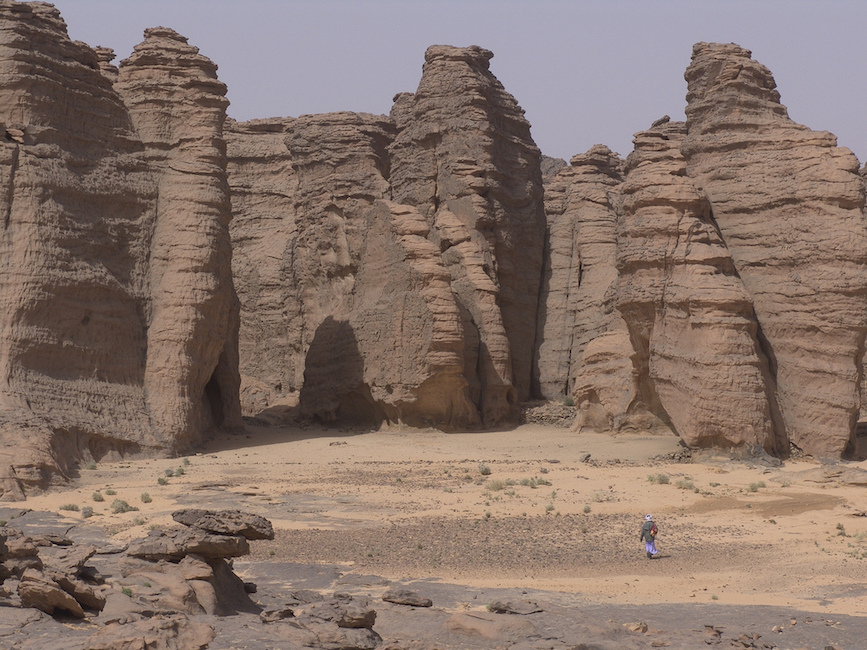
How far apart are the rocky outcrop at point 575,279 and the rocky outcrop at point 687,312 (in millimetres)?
10069

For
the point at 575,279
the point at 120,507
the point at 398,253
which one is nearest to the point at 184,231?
the point at 398,253

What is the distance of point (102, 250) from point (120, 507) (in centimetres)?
881

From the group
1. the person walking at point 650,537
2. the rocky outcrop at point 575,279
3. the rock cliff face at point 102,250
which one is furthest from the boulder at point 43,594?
the rocky outcrop at point 575,279

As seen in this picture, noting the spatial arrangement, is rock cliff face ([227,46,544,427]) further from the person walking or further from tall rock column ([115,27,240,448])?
the person walking

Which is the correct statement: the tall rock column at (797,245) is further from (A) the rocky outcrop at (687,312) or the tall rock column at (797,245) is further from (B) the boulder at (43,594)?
(B) the boulder at (43,594)

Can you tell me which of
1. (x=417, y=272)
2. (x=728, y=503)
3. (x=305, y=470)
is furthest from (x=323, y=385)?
(x=728, y=503)

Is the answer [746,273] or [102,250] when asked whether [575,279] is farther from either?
[102,250]

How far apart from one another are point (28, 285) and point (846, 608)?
16.4 meters

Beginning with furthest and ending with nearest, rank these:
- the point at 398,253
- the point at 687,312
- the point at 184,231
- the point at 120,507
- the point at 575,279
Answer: the point at 575,279
the point at 398,253
the point at 184,231
the point at 687,312
the point at 120,507

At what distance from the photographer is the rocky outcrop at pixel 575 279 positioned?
34.4 metres

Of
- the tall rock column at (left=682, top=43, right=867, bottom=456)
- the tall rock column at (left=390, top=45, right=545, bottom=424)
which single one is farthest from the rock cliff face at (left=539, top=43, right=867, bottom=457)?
the tall rock column at (left=390, top=45, right=545, bottom=424)

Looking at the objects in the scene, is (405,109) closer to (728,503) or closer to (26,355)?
(26,355)

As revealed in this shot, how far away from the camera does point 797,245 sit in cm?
2184

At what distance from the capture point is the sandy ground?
12250 millimetres
